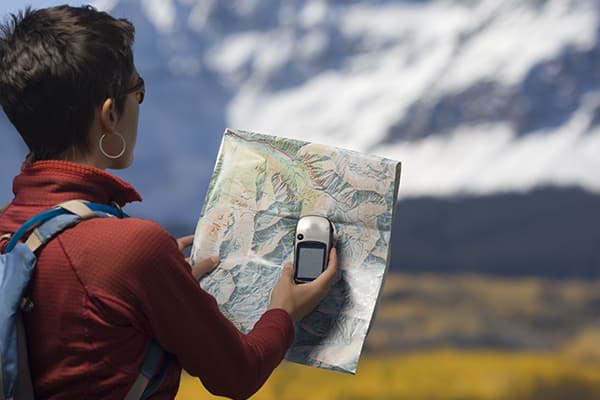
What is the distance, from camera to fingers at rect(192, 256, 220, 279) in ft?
2.60

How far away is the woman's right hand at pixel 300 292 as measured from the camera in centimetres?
71

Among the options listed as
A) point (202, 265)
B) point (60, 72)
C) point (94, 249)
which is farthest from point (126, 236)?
point (202, 265)

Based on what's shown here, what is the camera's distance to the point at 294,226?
0.79m

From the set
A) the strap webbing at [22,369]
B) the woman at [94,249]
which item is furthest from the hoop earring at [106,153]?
the strap webbing at [22,369]

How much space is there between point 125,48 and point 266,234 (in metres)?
0.26

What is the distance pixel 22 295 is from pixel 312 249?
0.29 metres

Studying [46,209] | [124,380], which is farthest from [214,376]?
[46,209]

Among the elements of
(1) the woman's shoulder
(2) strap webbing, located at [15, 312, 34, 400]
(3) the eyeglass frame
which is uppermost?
(3) the eyeglass frame

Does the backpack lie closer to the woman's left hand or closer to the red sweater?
the red sweater

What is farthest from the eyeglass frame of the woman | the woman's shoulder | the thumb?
the thumb

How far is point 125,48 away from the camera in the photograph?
62 centimetres

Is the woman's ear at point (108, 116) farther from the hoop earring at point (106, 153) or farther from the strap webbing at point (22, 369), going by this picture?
the strap webbing at point (22, 369)

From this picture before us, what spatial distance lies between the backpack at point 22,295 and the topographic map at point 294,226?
19 centimetres

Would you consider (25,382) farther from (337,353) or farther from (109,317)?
(337,353)
